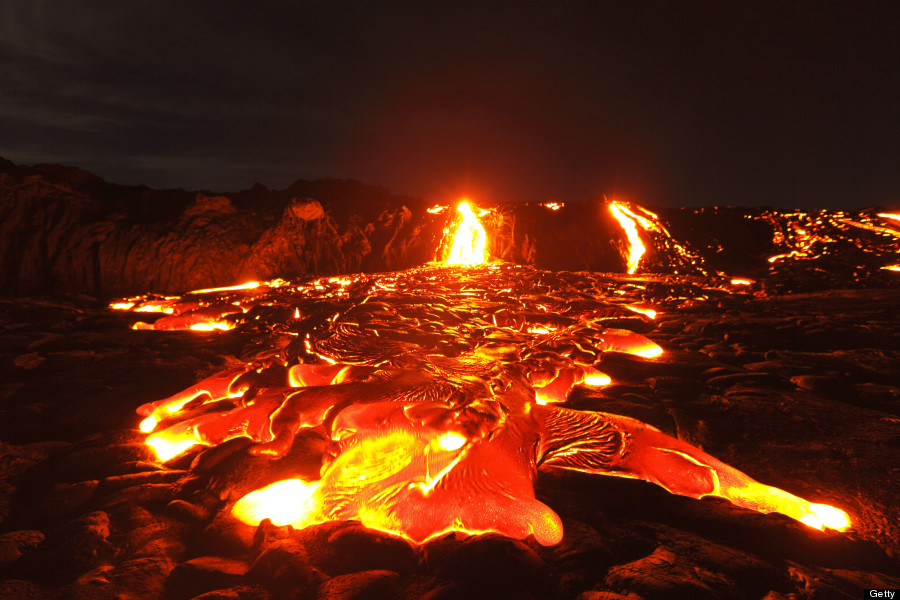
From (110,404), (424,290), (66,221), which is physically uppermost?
(66,221)

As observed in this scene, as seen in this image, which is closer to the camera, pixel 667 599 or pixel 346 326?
pixel 667 599

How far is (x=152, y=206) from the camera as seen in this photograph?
8492mm

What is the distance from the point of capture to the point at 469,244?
9336 millimetres

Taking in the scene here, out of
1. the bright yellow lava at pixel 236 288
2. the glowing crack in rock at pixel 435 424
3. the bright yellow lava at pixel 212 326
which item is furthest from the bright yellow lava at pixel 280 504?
the bright yellow lava at pixel 236 288

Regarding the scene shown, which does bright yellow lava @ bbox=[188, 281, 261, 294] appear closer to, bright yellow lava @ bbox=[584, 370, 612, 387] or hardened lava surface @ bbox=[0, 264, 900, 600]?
hardened lava surface @ bbox=[0, 264, 900, 600]

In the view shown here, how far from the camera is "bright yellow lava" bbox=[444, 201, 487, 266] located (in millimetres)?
9126

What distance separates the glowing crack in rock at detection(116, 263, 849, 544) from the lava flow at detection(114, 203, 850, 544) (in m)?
0.01

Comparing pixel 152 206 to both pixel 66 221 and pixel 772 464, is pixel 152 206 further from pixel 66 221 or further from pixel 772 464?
pixel 772 464


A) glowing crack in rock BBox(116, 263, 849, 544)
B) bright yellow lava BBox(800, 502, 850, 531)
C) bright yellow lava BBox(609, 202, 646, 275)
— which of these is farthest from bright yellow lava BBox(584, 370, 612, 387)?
bright yellow lava BBox(609, 202, 646, 275)

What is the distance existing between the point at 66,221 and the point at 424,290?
728 cm

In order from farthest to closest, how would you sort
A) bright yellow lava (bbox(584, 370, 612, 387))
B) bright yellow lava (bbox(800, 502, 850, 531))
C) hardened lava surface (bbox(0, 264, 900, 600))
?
1. bright yellow lava (bbox(584, 370, 612, 387))
2. bright yellow lava (bbox(800, 502, 850, 531))
3. hardened lava surface (bbox(0, 264, 900, 600))

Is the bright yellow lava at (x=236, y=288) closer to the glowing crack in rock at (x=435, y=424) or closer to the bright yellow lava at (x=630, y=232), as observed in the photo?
the glowing crack in rock at (x=435, y=424)

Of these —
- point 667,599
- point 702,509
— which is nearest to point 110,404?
point 667,599

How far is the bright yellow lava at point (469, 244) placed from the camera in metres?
9.13
